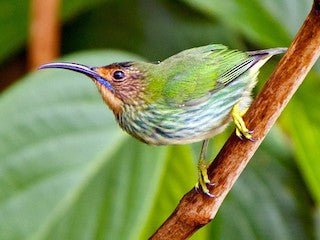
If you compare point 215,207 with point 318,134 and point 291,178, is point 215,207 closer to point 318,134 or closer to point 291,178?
point 318,134

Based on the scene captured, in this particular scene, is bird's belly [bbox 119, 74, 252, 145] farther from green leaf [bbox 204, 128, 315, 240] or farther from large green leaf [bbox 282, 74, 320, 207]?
green leaf [bbox 204, 128, 315, 240]

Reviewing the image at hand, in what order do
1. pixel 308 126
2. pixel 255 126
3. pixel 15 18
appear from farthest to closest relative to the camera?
pixel 15 18, pixel 308 126, pixel 255 126

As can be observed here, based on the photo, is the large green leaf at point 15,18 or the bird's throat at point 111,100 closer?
the bird's throat at point 111,100

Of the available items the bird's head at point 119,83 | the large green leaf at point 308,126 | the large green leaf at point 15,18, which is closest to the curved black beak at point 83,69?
the bird's head at point 119,83

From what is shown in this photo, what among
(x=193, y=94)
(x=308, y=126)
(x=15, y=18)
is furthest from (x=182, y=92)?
(x=15, y=18)

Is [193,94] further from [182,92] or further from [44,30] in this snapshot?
[44,30]

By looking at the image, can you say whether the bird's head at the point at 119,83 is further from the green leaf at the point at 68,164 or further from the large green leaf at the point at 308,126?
the large green leaf at the point at 308,126
